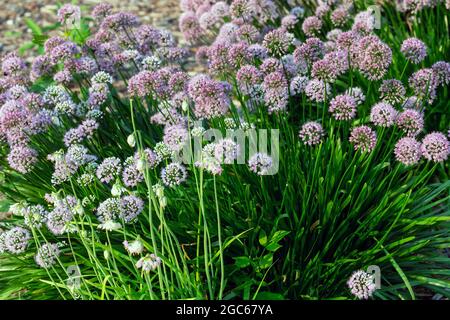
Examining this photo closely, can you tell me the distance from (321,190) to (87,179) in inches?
50.4

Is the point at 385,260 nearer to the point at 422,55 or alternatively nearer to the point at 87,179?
the point at 422,55

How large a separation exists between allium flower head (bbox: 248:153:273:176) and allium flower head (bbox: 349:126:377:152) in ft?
1.82

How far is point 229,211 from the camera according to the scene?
3.33 meters

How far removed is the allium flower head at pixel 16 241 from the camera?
328cm

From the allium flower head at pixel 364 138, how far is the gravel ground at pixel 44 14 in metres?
3.82

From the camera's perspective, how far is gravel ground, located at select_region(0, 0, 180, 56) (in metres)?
7.04

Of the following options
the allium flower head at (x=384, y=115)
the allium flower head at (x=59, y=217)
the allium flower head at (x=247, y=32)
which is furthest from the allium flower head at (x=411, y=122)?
the allium flower head at (x=59, y=217)

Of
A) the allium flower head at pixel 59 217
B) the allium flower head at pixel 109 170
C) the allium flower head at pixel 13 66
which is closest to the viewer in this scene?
the allium flower head at pixel 59 217

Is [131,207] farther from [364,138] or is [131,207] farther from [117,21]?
[117,21]

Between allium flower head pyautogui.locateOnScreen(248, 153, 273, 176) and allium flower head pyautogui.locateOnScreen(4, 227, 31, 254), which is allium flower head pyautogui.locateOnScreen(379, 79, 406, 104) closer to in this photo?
allium flower head pyautogui.locateOnScreen(248, 153, 273, 176)

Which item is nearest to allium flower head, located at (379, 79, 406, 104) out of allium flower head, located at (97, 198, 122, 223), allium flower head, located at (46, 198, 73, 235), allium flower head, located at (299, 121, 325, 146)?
allium flower head, located at (299, 121, 325, 146)

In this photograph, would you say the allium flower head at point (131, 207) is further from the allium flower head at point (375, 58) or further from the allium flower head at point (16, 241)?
the allium flower head at point (375, 58)

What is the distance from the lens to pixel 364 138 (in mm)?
3373
